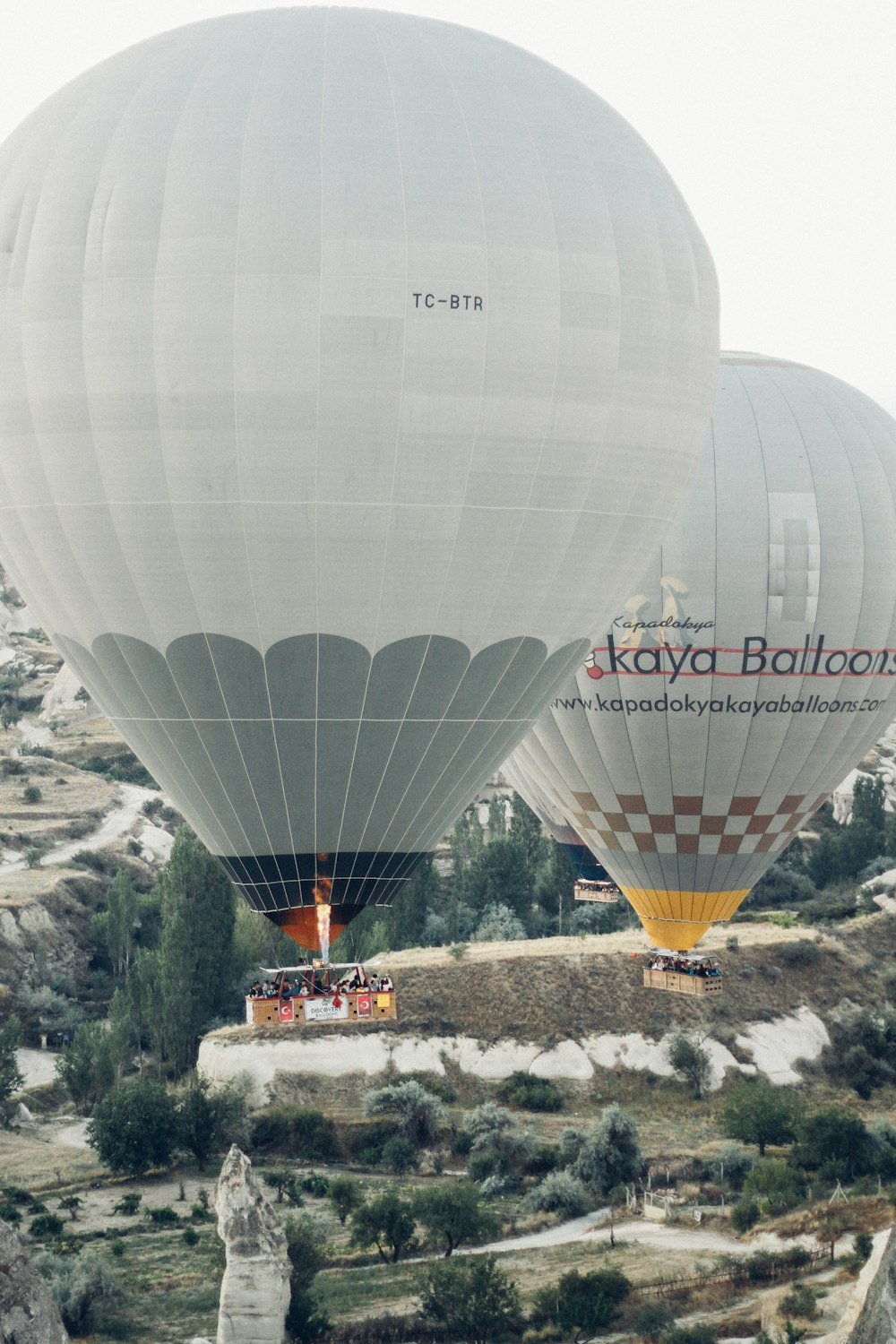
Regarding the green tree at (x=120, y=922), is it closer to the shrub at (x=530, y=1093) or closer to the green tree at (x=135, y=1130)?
the shrub at (x=530, y=1093)

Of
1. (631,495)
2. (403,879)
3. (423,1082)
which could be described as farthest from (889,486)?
(423,1082)

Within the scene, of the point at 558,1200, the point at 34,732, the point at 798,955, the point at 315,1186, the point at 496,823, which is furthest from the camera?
the point at 34,732

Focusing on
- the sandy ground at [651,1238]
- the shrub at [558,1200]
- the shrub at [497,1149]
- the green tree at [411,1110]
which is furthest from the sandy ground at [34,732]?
the sandy ground at [651,1238]

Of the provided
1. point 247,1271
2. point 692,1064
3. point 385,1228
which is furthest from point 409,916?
point 247,1271

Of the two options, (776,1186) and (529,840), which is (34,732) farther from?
(776,1186)

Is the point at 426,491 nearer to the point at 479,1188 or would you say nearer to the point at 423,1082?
the point at 479,1188
